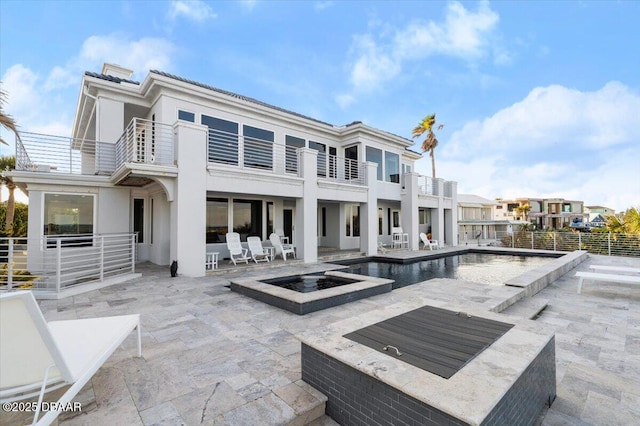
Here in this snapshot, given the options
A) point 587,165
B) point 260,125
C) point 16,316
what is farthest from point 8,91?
point 587,165

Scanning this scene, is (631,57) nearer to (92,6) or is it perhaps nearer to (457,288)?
(457,288)

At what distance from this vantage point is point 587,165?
27734 millimetres

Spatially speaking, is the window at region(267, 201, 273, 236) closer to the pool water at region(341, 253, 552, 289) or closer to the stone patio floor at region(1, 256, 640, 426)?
the pool water at region(341, 253, 552, 289)

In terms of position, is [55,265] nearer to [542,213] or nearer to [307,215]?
[307,215]

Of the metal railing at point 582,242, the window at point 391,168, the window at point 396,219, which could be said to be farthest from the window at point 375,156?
the metal railing at point 582,242

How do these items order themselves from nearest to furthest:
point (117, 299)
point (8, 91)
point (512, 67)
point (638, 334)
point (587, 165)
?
point (638, 334) < point (117, 299) < point (8, 91) < point (512, 67) < point (587, 165)

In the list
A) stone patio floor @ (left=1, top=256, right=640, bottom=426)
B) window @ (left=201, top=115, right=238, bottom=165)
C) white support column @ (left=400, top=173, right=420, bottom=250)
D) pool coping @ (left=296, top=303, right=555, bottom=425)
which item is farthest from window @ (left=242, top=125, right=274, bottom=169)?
pool coping @ (left=296, top=303, right=555, bottom=425)

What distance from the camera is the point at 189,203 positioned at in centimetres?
878

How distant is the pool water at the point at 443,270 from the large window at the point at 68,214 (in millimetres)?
9477

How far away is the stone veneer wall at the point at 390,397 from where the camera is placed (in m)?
1.98

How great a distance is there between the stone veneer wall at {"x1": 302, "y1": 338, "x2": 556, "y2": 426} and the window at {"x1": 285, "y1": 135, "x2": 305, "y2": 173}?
10.9 metres

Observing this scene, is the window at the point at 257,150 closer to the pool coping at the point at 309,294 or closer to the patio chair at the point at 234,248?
the patio chair at the point at 234,248

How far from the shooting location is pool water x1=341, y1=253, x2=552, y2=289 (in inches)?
378

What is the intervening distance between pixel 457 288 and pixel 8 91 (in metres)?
15.2
